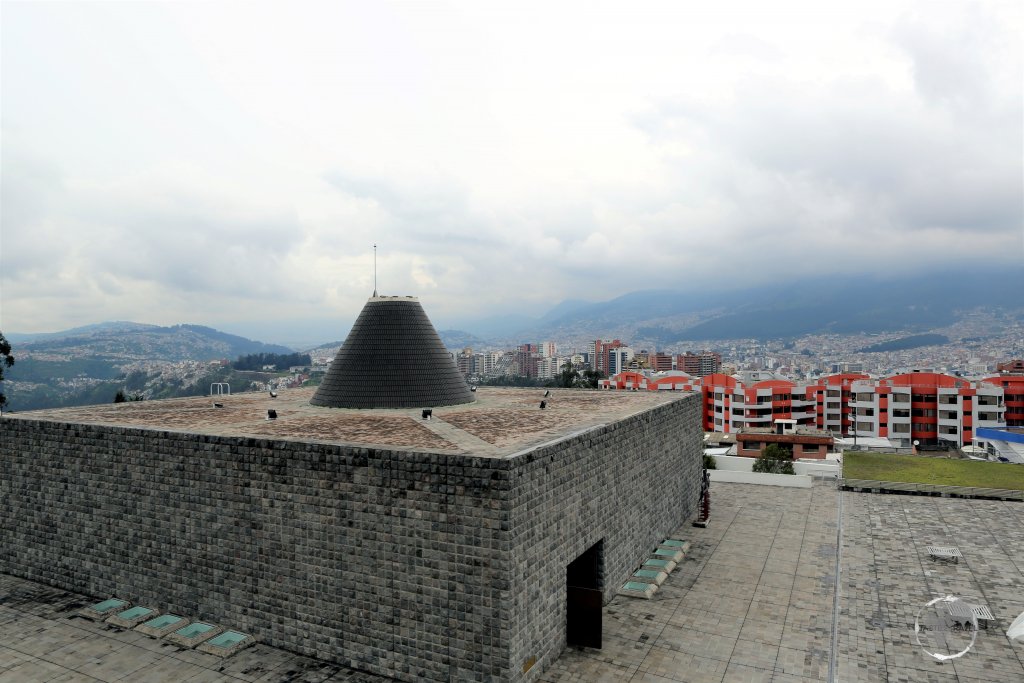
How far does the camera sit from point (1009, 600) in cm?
1969

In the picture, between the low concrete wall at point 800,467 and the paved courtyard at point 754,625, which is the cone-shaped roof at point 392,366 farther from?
the low concrete wall at point 800,467

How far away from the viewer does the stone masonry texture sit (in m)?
→ 13.9

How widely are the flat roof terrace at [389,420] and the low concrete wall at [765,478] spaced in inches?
366

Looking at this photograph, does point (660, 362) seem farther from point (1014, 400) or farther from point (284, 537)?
point (284, 537)

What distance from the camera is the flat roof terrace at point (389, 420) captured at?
16781 millimetres

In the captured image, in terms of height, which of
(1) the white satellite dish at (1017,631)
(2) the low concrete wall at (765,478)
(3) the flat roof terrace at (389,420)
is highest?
(3) the flat roof terrace at (389,420)

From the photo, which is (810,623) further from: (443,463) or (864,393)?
(864,393)

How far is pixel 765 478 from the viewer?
35844mm

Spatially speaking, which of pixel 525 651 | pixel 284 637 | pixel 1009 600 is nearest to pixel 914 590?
pixel 1009 600

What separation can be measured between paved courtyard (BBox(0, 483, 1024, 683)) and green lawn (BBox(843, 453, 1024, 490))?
28.5 ft

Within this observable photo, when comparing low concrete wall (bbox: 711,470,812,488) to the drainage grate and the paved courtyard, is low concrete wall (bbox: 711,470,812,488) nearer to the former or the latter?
the paved courtyard

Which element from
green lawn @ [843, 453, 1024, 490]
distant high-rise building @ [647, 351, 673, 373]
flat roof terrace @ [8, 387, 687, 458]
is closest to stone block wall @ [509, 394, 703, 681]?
flat roof terrace @ [8, 387, 687, 458]

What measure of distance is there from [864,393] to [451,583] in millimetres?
71907

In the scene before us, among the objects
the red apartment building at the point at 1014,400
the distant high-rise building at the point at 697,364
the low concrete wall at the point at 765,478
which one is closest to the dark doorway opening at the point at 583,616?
the low concrete wall at the point at 765,478
